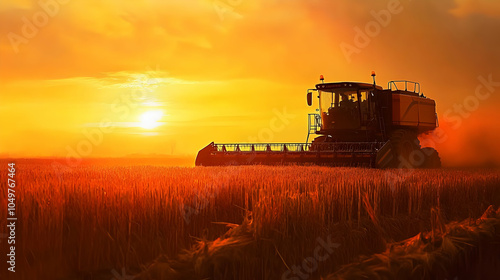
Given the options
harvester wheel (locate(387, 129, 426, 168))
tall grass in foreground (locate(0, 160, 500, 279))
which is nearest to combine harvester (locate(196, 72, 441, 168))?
harvester wheel (locate(387, 129, 426, 168))

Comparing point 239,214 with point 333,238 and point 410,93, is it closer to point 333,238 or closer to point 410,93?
point 333,238

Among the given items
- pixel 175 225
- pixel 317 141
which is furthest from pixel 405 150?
pixel 175 225

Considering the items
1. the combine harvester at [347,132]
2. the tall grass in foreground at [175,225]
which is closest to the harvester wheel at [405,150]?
the combine harvester at [347,132]

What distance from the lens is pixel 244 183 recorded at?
9.27 m

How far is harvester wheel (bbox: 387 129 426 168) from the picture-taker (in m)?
20.6

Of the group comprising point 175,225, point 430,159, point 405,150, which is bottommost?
point 175,225

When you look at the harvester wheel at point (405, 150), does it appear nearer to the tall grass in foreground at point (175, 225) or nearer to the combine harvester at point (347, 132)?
the combine harvester at point (347, 132)

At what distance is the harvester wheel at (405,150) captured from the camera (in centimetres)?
2056

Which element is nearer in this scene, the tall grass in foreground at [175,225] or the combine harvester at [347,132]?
the tall grass in foreground at [175,225]

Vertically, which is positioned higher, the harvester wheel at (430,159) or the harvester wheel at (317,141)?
the harvester wheel at (317,141)

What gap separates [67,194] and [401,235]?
4460mm

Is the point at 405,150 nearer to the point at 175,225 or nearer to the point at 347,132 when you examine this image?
the point at 347,132

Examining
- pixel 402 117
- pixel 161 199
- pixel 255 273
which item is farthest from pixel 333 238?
pixel 402 117

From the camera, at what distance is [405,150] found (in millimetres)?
21891
